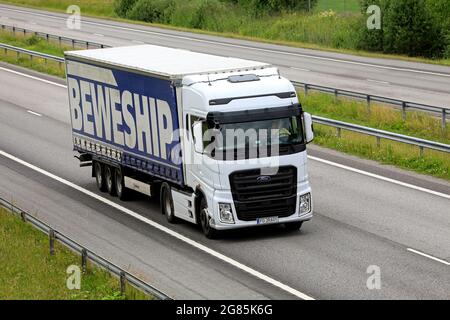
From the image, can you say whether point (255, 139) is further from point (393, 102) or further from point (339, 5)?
point (339, 5)

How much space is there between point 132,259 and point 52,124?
18126 millimetres

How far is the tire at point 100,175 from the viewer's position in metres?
27.8

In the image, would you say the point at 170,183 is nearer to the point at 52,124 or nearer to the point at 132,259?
the point at 132,259

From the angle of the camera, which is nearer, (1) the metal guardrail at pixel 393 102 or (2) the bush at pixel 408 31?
(1) the metal guardrail at pixel 393 102

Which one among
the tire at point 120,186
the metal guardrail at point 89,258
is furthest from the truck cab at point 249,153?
the tire at point 120,186

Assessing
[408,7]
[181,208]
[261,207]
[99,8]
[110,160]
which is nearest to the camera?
[261,207]

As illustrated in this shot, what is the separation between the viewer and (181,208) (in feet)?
77.4

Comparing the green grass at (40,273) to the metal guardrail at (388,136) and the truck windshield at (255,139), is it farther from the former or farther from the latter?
the metal guardrail at (388,136)

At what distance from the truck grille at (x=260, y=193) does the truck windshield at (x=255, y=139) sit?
15.3 inches

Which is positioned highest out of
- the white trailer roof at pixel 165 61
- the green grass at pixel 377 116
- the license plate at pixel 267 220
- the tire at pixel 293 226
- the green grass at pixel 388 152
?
the white trailer roof at pixel 165 61

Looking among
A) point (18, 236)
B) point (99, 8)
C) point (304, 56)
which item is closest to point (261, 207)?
point (18, 236)

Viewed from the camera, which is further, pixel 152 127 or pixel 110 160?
pixel 110 160

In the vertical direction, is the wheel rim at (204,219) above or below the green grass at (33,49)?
above

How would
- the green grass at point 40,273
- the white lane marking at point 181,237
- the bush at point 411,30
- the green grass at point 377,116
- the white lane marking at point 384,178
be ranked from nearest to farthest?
the green grass at point 40,273 < the white lane marking at point 181,237 < the white lane marking at point 384,178 < the green grass at point 377,116 < the bush at point 411,30
